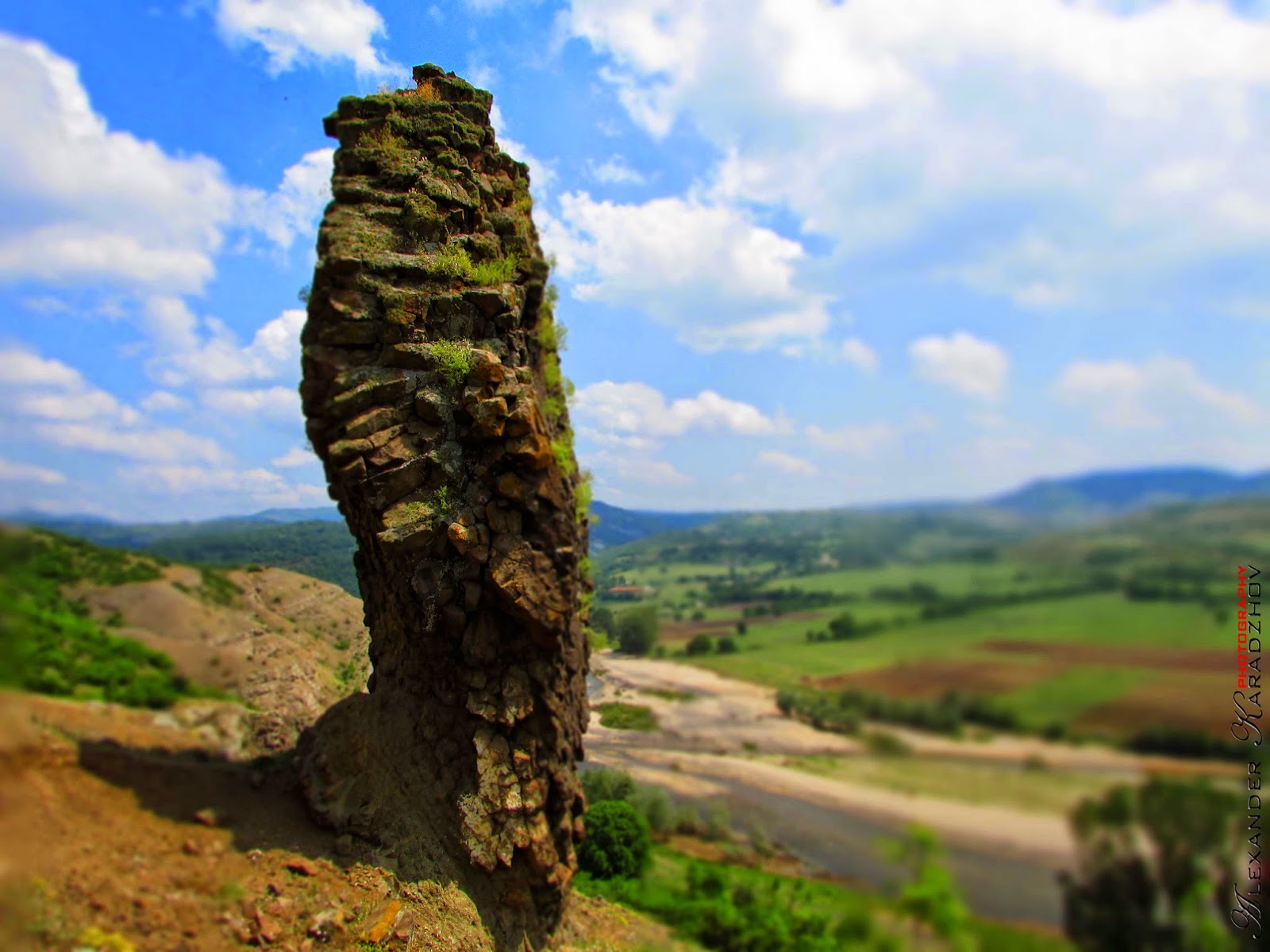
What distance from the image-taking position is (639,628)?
59.5ft

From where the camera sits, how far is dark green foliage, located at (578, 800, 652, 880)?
20656 mm

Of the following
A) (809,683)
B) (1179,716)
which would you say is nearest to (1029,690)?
(1179,716)

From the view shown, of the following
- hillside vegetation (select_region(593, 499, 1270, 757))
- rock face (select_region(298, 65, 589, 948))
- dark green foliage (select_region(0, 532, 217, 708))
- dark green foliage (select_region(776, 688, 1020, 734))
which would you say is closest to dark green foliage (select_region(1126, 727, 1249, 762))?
hillside vegetation (select_region(593, 499, 1270, 757))

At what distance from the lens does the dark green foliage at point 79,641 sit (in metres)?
11.9

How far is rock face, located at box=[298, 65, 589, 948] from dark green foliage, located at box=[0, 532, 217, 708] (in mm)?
5788

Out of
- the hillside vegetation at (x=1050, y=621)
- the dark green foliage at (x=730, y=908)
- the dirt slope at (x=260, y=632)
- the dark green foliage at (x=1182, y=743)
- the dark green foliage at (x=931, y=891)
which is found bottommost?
the dark green foliage at (x=730, y=908)

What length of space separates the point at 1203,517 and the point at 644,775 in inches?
1094

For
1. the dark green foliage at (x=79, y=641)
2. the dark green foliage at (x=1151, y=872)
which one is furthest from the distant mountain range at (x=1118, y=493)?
the dark green foliage at (x=79, y=641)

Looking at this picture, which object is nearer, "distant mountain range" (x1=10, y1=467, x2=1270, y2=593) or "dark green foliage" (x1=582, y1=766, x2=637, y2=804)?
"distant mountain range" (x1=10, y1=467, x2=1270, y2=593)

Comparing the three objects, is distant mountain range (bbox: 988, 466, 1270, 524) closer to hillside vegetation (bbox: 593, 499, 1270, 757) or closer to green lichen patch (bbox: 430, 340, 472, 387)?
hillside vegetation (bbox: 593, 499, 1270, 757)

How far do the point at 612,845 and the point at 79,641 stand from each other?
17917 millimetres

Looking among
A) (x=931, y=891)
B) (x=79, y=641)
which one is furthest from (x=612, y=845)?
(x=931, y=891)

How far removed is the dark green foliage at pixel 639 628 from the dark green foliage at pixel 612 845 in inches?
305

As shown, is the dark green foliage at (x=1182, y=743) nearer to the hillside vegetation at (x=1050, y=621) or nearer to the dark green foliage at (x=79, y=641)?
the hillside vegetation at (x=1050, y=621)
